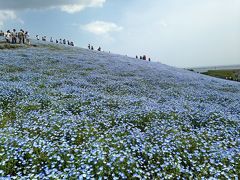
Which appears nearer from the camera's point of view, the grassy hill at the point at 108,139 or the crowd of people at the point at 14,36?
the grassy hill at the point at 108,139

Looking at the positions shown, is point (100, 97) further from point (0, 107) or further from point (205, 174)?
point (205, 174)

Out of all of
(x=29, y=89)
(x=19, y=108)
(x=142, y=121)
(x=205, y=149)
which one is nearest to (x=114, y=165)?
(x=205, y=149)

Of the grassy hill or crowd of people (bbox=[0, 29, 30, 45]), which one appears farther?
crowd of people (bbox=[0, 29, 30, 45])

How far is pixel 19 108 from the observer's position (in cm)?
1102

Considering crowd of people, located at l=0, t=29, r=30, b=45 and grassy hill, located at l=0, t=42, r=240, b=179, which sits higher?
crowd of people, located at l=0, t=29, r=30, b=45

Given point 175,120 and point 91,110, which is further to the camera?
point 91,110

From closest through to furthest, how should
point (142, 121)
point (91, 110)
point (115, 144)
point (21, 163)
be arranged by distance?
point (21, 163)
point (115, 144)
point (142, 121)
point (91, 110)

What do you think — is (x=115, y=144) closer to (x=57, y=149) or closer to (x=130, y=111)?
(x=57, y=149)

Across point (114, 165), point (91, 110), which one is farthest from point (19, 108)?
point (114, 165)

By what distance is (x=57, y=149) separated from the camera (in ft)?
22.3

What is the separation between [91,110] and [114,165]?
507 centimetres

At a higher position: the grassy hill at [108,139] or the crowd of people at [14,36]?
the crowd of people at [14,36]

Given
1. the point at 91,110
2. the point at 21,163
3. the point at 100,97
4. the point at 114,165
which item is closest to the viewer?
the point at 114,165

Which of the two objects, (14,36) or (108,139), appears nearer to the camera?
(108,139)
